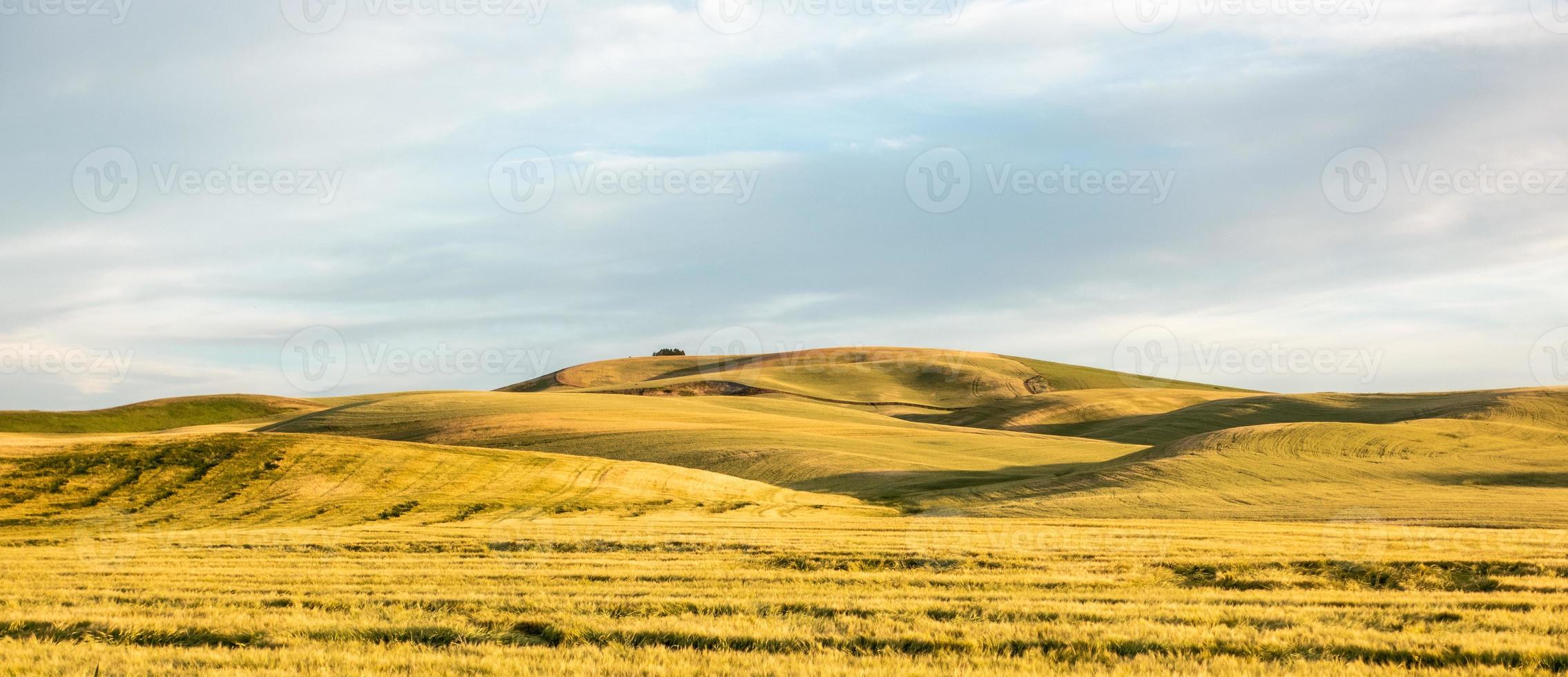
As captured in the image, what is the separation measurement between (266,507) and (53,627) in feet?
69.5

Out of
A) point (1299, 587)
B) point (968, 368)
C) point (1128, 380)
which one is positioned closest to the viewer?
point (1299, 587)

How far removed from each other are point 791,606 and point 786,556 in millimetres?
5984

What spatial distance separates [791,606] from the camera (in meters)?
11.2

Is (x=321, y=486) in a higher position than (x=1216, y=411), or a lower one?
lower

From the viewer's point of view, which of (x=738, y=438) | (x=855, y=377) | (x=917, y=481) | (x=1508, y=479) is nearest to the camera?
(x=1508, y=479)

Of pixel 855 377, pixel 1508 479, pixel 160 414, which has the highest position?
pixel 855 377

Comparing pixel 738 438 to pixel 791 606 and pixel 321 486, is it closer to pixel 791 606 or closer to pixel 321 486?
pixel 321 486

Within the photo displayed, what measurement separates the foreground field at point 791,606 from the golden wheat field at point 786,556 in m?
0.06

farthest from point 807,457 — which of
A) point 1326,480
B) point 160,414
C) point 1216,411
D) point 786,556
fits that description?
point 160,414

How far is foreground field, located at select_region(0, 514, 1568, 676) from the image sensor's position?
834 cm

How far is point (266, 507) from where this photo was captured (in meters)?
29.5

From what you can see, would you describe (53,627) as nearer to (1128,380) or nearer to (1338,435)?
(1338,435)

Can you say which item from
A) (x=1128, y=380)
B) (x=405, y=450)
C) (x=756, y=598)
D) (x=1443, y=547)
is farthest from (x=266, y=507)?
(x=1128, y=380)

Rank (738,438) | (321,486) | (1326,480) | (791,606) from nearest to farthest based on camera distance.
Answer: (791,606), (321,486), (1326,480), (738,438)
